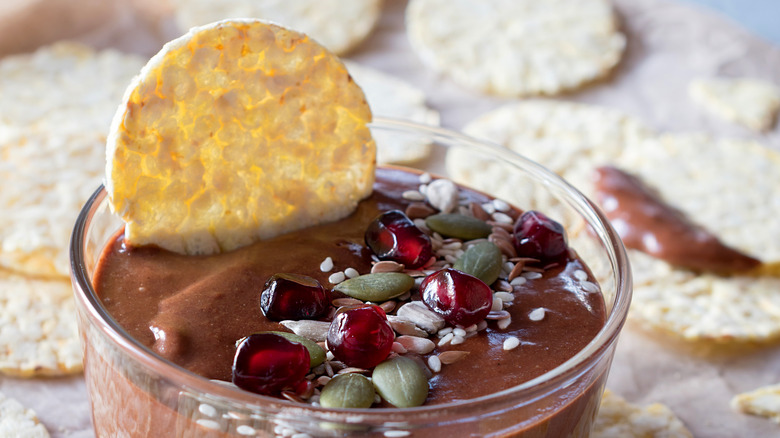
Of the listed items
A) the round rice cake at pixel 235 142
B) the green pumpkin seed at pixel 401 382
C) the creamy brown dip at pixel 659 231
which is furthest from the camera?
the creamy brown dip at pixel 659 231

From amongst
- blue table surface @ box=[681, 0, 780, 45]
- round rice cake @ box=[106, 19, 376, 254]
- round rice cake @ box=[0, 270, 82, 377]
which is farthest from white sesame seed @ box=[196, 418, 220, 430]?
blue table surface @ box=[681, 0, 780, 45]

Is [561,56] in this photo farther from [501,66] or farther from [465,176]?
[465,176]

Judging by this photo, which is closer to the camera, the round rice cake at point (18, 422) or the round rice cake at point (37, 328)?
the round rice cake at point (18, 422)

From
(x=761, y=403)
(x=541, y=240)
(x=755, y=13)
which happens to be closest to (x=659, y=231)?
(x=761, y=403)

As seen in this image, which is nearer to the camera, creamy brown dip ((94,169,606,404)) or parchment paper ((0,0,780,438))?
creamy brown dip ((94,169,606,404))

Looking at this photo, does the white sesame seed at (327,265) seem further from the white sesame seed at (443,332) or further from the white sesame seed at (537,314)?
the white sesame seed at (537,314)

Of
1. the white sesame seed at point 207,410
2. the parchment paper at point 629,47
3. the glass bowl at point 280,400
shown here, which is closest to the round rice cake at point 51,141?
the parchment paper at point 629,47

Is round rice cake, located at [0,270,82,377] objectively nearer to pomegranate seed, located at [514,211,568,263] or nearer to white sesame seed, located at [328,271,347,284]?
white sesame seed, located at [328,271,347,284]

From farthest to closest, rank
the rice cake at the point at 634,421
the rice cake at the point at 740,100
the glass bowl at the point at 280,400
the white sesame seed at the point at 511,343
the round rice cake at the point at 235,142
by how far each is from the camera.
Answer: the rice cake at the point at 740,100 < the rice cake at the point at 634,421 < the round rice cake at the point at 235,142 < the white sesame seed at the point at 511,343 < the glass bowl at the point at 280,400
